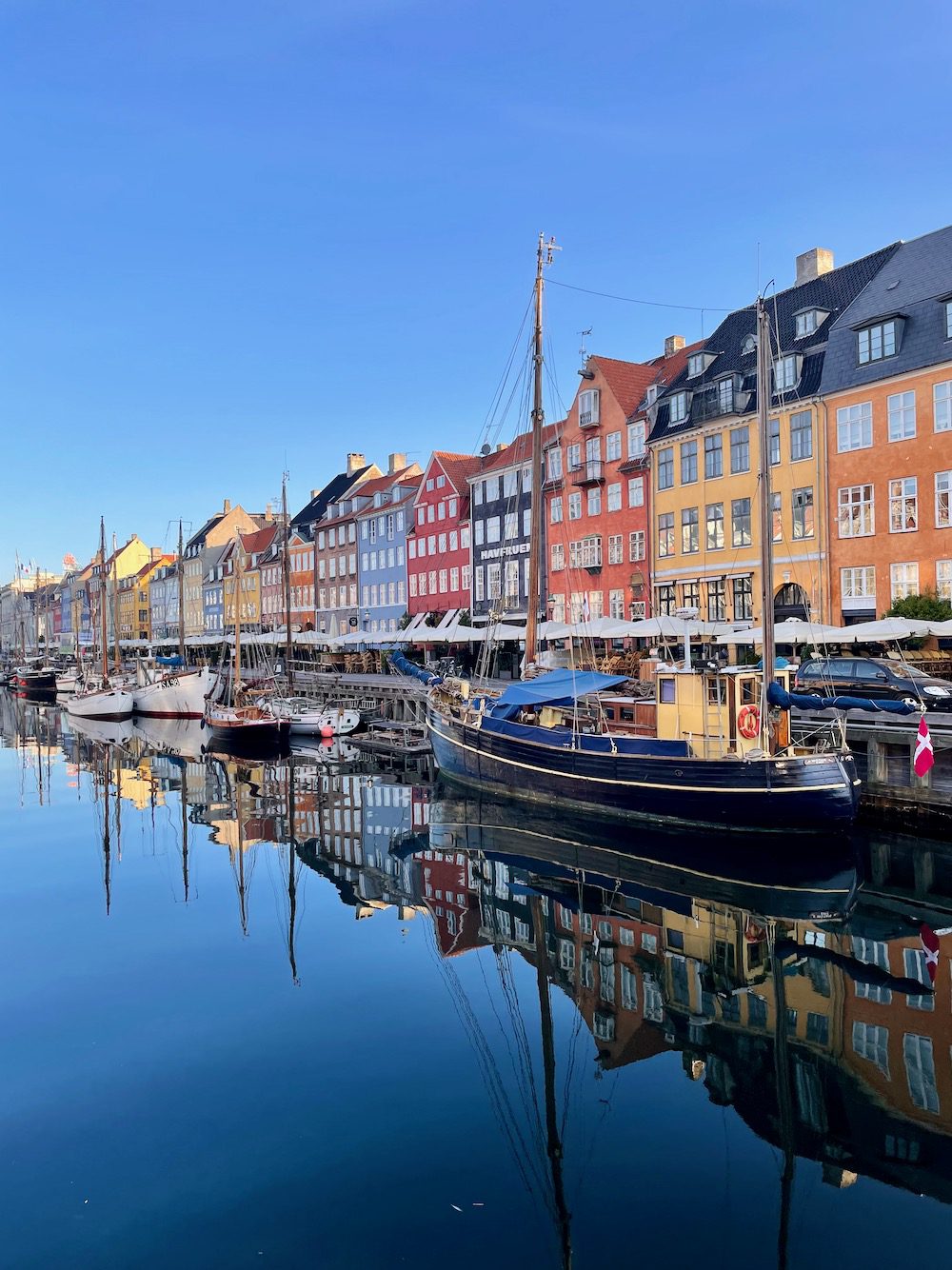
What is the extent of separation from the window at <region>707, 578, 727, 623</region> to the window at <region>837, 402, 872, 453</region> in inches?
307

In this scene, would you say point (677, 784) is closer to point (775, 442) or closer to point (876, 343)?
point (775, 442)

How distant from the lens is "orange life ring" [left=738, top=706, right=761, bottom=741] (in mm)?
21750

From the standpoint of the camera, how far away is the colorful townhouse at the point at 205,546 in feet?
356

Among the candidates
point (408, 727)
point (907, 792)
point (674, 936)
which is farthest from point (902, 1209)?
point (408, 727)

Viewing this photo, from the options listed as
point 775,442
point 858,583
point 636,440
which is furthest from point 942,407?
point 636,440

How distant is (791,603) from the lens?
123 feet

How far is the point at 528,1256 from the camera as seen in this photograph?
7309mm

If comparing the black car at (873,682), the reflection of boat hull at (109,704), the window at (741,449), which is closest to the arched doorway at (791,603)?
the window at (741,449)

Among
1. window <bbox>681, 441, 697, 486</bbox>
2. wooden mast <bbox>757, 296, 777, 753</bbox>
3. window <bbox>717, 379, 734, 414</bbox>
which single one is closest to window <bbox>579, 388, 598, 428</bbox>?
window <bbox>681, 441, 697, 486</bbox>

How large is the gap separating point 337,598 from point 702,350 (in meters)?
41.9

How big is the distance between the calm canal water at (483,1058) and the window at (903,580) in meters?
15.8

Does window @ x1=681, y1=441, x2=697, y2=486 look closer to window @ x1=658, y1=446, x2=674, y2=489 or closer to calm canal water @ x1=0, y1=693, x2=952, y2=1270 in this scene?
window @ x1=658, y1=446, x2=674, y2=489

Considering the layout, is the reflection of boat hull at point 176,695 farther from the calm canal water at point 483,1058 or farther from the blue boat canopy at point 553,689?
the calm canal water at point 483,1058

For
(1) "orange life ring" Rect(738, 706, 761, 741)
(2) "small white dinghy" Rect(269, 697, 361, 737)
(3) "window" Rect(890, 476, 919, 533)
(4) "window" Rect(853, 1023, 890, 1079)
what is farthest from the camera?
(2) "small white dinghy" Rect(269, 697, 361, 737)
